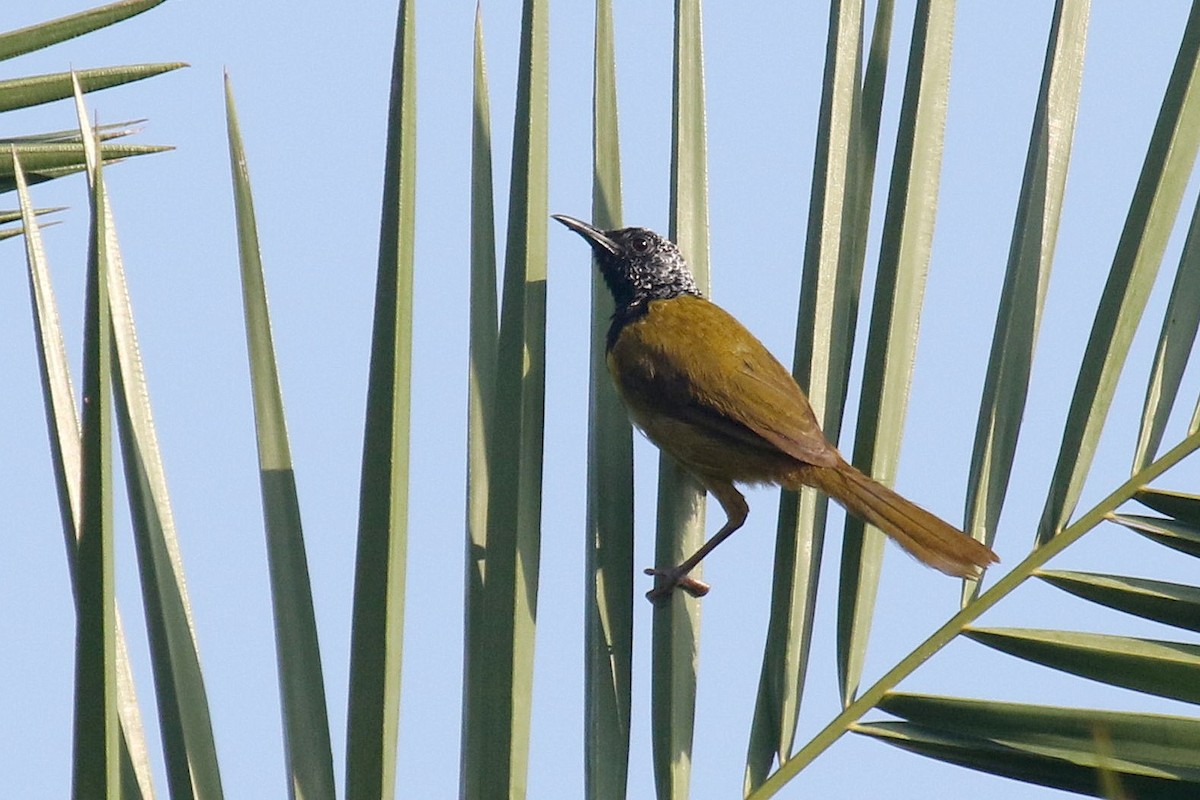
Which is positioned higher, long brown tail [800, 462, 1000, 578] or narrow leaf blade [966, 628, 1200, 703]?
long brown tail [800, 462, 1000, 578]

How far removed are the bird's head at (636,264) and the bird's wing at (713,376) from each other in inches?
4.6

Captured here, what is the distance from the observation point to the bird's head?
4609 millimetres

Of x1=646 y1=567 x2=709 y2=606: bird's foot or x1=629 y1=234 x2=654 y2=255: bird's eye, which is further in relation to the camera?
x1=629 y1=234 x2=654 y2=255: bird's eye

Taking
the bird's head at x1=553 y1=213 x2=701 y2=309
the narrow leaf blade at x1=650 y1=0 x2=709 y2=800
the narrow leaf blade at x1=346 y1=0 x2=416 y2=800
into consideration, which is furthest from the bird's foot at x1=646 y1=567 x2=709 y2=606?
the bird's head at x1=553 y1=213 x2=701 y2=309

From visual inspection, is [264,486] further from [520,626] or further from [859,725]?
[859,725]

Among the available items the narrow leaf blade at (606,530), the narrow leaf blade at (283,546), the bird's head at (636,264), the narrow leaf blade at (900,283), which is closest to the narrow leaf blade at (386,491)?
the narrow leaf blade at (283,546)

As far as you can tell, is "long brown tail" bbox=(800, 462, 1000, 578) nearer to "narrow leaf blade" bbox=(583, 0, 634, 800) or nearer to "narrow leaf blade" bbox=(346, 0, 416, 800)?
"narrow leaf blade" bbox=(583, 0, 634, 800)

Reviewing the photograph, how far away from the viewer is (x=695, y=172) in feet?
11.5

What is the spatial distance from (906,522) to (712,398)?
1384 millimetres

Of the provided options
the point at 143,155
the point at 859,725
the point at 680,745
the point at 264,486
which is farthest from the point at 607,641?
the point at 143,155

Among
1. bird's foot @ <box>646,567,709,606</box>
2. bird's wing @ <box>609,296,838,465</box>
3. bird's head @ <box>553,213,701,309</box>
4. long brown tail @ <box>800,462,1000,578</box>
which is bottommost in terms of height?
bird's foot @ <box>646,567,709,606</box>

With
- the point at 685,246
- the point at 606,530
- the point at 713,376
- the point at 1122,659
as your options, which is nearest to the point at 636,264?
the point at 713,376

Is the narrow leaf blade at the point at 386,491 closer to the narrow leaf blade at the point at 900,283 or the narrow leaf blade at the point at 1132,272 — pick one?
the narrow leaf blade at the point at 900,283

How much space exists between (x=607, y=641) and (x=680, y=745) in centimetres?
23
